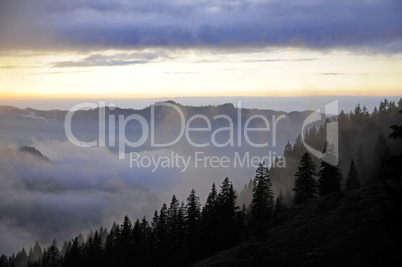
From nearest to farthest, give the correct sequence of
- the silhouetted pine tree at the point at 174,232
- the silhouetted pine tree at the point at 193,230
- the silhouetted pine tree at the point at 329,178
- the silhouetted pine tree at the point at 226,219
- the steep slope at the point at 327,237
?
the steep slope at the point at 327,237 → the silhouetted pine tree at the point at 226,219 → the silhouetted pine tree at the point at 329,178 → the silhouetted pine tree at the point at 193,230 → the silhouetted pine tree at the point at 174,232

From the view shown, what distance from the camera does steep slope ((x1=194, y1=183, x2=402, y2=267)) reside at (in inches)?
1630

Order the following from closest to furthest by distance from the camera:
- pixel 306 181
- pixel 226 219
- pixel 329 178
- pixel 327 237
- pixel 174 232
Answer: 1. pixel 327 237
2. pixel 329 178
3. pixel 226 219
4. pixel 306 181
5. pixel 174 232

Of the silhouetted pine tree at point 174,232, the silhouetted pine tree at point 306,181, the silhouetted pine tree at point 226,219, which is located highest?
the silhouetted pine tree at point 306,181

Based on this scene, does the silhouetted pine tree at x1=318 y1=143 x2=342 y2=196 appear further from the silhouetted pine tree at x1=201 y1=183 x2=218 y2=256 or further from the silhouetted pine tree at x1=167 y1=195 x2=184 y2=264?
the silhouetted pine tree at x1=167 y1=195 x2=184 y2=264

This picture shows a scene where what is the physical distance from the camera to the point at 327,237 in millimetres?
45469

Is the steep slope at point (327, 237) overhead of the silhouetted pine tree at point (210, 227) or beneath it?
overhead

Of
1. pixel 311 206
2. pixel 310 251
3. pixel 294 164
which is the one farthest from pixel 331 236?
pixel 294 164

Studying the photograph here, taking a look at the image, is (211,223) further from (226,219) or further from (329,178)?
(329,178)

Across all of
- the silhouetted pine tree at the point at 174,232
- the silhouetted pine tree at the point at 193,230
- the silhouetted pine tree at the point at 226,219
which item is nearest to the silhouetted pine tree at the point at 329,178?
the silhouetted pine tree at the point at 226,219

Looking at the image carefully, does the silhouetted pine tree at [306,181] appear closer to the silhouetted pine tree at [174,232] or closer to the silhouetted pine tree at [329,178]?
the silhouetted pine tree at [329,178]

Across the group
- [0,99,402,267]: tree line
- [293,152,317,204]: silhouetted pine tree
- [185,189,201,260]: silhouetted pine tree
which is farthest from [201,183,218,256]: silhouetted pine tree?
[293,152,317,204]: silhouetted pine tree

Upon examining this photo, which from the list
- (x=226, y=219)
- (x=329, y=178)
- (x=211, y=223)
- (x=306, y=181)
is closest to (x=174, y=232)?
(x=211, y=223)

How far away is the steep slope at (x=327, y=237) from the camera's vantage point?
41406 mm

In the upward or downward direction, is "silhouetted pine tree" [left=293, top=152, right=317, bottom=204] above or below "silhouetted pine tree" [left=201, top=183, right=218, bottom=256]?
above
